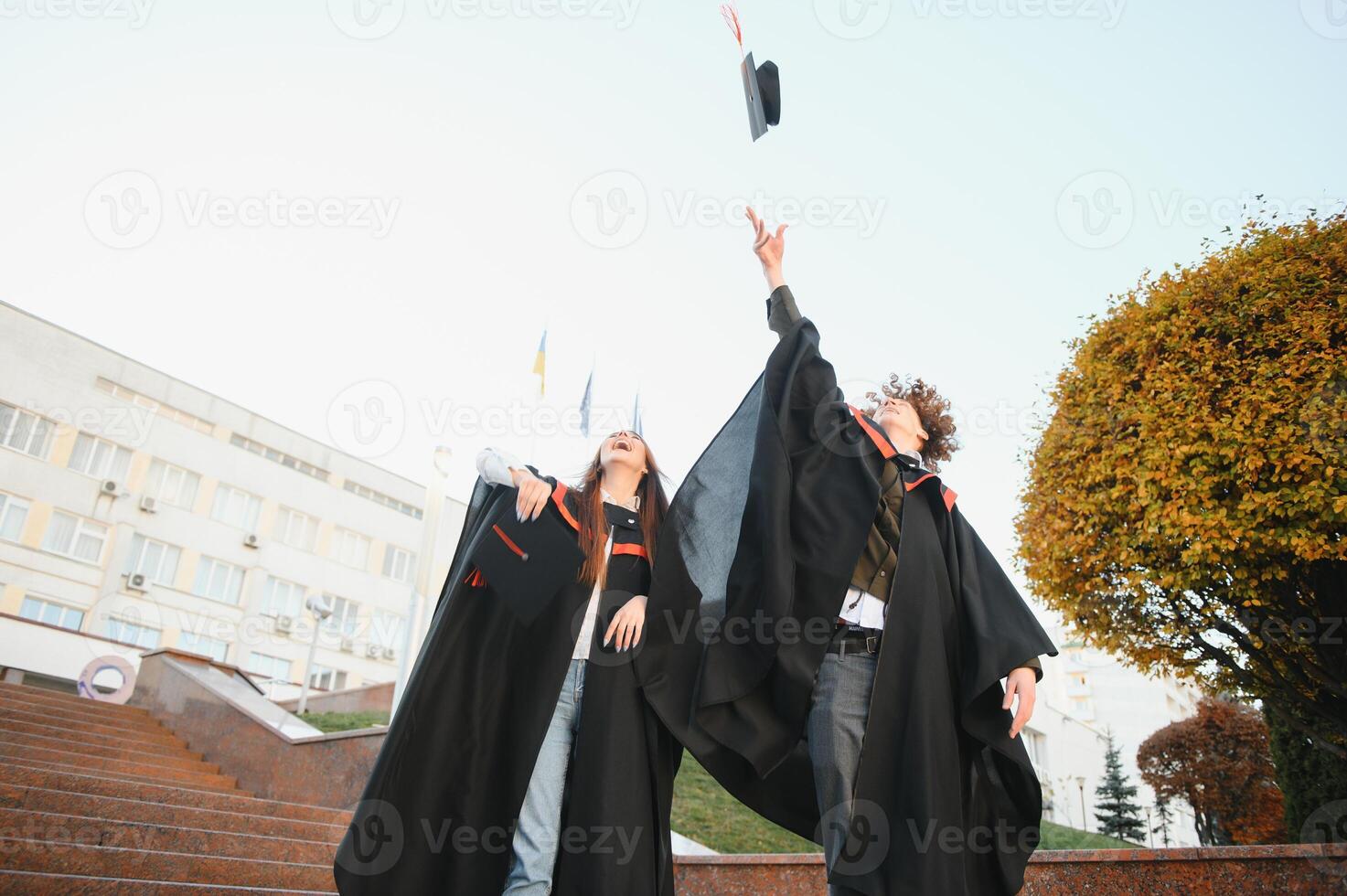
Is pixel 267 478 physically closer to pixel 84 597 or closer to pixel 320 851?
pixel 84 597

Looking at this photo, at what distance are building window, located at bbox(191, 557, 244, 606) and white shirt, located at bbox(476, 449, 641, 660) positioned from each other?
28.7 meters

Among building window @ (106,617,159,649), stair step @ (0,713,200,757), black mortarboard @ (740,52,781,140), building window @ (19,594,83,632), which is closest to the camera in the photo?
black mortarboard @ (740,52,781,140)

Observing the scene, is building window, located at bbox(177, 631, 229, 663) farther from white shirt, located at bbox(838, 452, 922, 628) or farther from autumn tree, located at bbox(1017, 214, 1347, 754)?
white shirt, located at bbox(838, 452, 922, 628)

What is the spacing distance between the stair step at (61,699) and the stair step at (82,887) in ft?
20.9

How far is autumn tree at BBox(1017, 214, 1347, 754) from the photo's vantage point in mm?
6641

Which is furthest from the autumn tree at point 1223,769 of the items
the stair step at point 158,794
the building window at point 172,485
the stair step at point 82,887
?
the building window at point 172,485

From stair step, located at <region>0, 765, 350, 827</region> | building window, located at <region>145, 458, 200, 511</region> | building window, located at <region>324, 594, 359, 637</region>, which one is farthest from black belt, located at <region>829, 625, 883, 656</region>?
building window, located at <region>324, 594, 359, 637</region>

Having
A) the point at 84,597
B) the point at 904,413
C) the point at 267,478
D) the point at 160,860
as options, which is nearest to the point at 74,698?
the point at 160,860

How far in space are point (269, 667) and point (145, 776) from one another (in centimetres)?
2475

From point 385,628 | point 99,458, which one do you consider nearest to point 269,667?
point 385,628

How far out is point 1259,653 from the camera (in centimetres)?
766

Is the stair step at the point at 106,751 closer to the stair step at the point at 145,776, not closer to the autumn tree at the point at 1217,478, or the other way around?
the stair step at the point at 145,776

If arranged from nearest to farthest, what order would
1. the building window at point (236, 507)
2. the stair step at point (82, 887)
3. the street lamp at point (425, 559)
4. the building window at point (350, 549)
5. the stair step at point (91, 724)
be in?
the stair step at point (82, 887), the stair step at point (91, 724), the street lamp at point (425, 559), the building window at point (236, 507), the building window at point (350, 549)

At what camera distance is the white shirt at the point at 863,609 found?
10.3 feet
